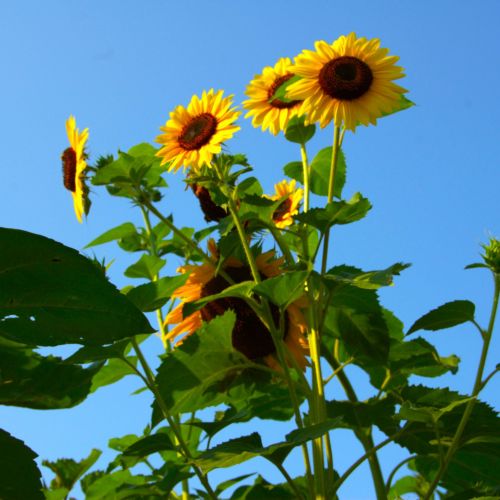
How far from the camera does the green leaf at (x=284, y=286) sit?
1537 millimetres

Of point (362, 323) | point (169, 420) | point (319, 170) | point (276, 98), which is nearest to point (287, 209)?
point (319, 170)

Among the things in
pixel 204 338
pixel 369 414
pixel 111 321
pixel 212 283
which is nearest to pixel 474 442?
pixel 369 414

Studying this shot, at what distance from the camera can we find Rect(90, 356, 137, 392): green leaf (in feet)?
6.24

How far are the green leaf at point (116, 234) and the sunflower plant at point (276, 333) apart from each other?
0.02 meters

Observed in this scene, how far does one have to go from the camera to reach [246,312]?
1.98 meters

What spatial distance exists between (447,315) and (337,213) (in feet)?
1.09

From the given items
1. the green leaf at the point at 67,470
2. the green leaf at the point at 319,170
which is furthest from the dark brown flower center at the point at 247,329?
the green leaf at the point at 67,470

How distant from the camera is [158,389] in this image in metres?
1.68

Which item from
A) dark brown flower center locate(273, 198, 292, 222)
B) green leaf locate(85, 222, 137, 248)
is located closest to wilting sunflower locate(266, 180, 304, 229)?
dark brown flower center locate(273, 198, 292, 222)

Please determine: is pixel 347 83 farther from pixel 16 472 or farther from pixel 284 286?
pixel 16 472

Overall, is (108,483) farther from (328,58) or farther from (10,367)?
(328,58)

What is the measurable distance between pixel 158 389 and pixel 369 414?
0.48m

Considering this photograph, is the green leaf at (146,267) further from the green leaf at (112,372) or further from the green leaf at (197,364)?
the green leaf at (197,364)

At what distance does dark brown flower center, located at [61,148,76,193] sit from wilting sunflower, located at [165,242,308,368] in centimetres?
41
